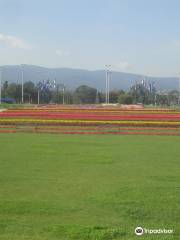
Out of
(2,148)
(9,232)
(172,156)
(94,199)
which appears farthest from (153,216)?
(2,148)

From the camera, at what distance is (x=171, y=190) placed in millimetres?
8594

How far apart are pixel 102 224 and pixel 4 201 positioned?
1930 millimetres

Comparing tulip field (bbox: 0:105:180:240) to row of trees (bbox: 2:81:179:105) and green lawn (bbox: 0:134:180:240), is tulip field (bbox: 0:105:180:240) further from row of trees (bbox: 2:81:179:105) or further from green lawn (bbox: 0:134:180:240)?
row of trees (bbox: 2:81:179:105)

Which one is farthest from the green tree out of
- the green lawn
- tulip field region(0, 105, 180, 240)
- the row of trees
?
the green lawn

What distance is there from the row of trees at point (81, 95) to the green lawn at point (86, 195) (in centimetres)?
8252

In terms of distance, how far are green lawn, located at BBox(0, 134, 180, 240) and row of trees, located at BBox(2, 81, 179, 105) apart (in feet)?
271

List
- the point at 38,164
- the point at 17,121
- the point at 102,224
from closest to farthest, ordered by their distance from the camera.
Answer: the point at 102,224
the point at 38,164
the point at 17,121

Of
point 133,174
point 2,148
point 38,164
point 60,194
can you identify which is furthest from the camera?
point 2,148

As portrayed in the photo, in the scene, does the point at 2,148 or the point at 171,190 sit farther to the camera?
the point at 2,148

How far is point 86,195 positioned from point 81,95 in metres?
109

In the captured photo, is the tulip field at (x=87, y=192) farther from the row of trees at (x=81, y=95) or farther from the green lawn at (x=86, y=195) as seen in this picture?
the row of trees at (x=81, y=95)

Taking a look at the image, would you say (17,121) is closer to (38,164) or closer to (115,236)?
(38,164)

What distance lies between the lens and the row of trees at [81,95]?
99.7 m

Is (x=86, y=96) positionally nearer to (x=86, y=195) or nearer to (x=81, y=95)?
(x=81, y=95)
